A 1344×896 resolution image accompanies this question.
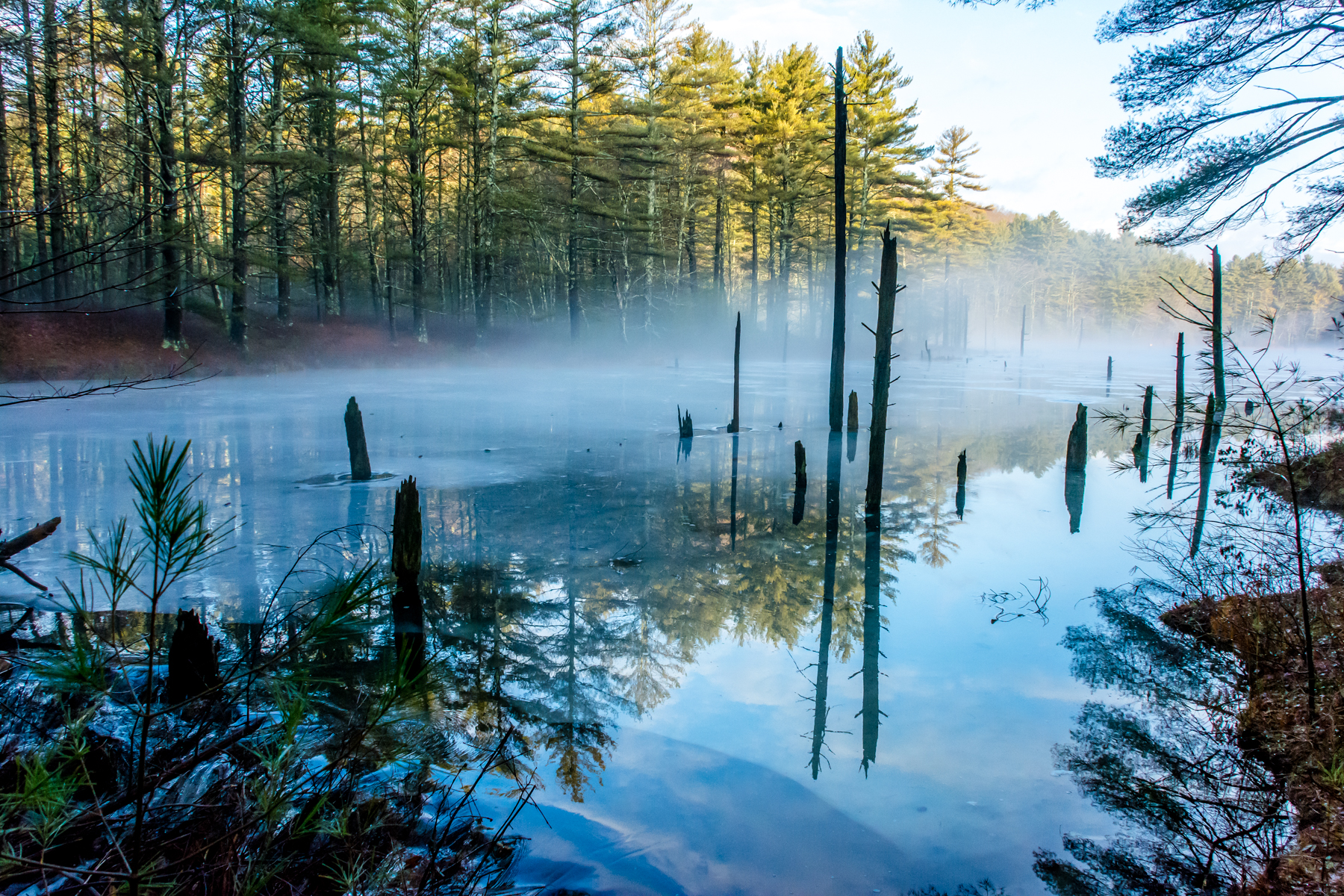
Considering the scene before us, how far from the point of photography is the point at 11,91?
22594 mm

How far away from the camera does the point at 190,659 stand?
5383 millimetres

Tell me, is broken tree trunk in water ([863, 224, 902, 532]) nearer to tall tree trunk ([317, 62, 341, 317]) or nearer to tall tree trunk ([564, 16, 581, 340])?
tall tree trunk ([317, 62, 341, 317])

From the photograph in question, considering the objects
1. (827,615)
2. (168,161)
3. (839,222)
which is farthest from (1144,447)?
(168,161)

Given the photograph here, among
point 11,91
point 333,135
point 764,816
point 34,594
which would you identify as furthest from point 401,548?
point 333,135

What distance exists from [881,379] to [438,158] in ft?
121

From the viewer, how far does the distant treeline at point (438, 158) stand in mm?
24422

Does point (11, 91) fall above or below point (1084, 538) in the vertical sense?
above

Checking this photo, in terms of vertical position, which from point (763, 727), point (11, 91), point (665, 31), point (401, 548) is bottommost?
point (763, 727)

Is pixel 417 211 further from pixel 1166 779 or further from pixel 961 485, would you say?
pixel 1166 779

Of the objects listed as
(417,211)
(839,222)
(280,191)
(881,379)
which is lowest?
(881,379)

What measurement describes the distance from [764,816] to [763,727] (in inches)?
49.6

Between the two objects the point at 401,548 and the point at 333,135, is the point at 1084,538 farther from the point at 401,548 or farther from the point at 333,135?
the point at 333,135

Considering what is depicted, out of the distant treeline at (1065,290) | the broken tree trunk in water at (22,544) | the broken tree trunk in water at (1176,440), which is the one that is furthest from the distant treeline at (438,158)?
the distant treeline at (1065,290)

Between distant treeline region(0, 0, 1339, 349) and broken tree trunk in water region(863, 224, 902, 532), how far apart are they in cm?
1360
